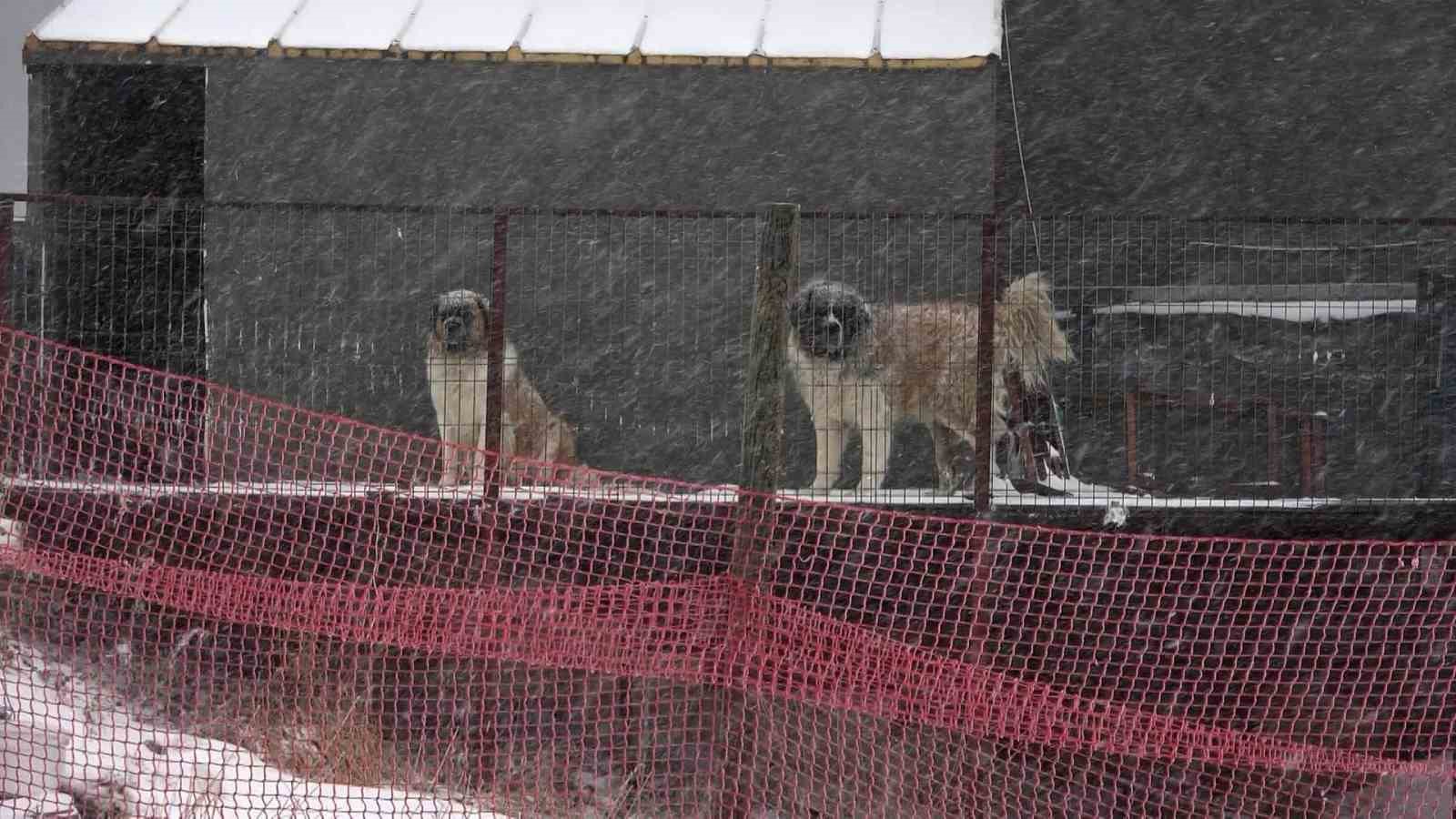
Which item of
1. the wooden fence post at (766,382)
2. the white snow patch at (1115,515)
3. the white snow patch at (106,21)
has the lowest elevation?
the white snow patch at (1115,515)

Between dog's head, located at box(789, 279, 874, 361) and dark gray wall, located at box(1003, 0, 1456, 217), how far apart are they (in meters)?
4.12

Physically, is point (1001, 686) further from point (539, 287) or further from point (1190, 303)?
point (539, 287)

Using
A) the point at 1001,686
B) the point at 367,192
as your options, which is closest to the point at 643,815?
the point at 1001,686

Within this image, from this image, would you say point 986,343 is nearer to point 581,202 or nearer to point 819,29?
point 819,29

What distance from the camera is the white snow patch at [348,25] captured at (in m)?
9.79

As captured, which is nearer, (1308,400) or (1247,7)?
(1308,400)

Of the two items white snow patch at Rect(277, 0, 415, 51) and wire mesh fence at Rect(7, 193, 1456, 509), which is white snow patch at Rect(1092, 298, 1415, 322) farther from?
white snow patch at Rect(277, 0, 415, 51)

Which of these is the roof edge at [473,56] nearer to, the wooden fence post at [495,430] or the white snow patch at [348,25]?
the white snow patch at [348,25]

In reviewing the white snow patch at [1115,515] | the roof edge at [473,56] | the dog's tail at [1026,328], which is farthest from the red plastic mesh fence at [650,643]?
the roof edge at [473,56]

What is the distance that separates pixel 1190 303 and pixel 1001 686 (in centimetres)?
373

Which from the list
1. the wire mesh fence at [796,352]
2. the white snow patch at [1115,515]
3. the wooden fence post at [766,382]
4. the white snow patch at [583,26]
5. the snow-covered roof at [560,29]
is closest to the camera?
the wooden fence post at [766,382]

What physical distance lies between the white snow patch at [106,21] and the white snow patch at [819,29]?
14.7 feet

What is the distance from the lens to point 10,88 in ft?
56.9

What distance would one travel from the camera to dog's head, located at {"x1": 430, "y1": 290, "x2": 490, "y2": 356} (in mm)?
7699
